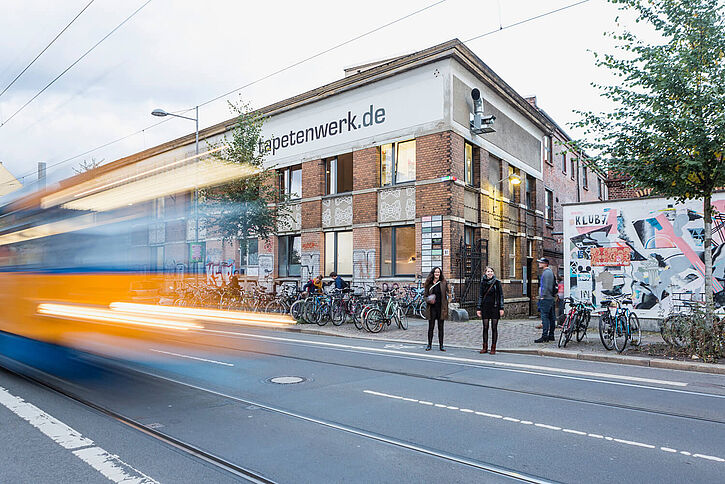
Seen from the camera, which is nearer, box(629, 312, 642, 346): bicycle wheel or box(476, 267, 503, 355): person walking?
box(629, 312, 642, 346): bicycle wheel

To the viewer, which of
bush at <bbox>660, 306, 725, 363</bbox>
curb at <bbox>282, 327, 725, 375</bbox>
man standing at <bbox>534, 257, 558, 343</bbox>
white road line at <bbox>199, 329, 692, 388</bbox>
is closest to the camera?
white road line at <bbox>199, 329, 692, 388</bbox>

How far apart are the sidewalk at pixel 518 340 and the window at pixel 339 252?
14.3ft

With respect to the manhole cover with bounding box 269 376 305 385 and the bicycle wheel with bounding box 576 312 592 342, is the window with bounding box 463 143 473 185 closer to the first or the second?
the bicycle wheel with bounding box 576 312 592 342

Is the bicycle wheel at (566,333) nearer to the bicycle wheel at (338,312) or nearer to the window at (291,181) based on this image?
the bicycle wheel at (338,312)

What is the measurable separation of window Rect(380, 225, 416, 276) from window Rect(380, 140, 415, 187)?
192 centimetres

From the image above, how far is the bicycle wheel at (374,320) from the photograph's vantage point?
15.5m

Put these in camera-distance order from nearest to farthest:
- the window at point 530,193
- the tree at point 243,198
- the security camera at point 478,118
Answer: the security camera at point 478,118 < the tree at point 243,198 < the window at point 530,193

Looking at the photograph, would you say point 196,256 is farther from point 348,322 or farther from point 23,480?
point 23,480

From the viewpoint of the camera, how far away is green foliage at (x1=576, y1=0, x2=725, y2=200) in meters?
10.4

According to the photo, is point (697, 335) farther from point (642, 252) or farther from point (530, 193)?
point (530, 193)

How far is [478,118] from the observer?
20609 mm

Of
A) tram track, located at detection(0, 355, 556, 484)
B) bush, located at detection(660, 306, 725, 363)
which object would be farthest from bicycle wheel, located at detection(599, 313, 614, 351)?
tram track, located at detection(0, 355, 556, 484)

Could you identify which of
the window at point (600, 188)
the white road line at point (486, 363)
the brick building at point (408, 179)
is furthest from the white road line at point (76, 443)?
the window at point (600, 188)

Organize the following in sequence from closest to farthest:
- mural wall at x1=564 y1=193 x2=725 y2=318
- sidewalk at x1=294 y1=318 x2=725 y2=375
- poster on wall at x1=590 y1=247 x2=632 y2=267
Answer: sidewalk at x1=294 y1=318 x2=725 y2=375
mural wall at x1=564 y1=193 x2=725 y2=318
poster on wall at x1=590 y1=247 x2=632 y2=267
